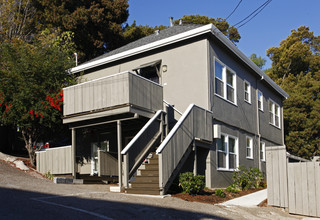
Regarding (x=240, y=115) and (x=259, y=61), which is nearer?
(x=240, y=115)

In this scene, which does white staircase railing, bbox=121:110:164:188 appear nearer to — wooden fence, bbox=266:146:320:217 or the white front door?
wooden fence, bbox=266:146:320:217

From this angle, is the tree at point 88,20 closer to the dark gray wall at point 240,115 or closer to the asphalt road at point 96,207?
the dark gray wall at point 240,115

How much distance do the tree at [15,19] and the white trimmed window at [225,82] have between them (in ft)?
48.3

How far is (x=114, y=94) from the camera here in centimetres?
1236

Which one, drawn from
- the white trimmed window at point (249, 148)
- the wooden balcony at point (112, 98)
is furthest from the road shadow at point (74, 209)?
the white trimmed window at point (249, 148)

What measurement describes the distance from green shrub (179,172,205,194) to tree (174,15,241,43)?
108 feet

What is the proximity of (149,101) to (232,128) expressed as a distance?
5.19m

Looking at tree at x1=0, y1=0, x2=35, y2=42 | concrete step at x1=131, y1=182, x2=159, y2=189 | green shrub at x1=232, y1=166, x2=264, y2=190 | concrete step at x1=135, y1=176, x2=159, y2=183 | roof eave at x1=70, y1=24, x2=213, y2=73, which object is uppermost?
tree at x1=0, y1=0, x2=35, y2=42

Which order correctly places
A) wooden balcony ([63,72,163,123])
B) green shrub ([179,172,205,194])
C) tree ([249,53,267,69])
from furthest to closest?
tree ([249,53,267,69]), wooden balcony ([63,72,163,123]), green shrub ([179,172,205,194])

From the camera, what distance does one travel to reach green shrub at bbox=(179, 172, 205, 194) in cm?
1075

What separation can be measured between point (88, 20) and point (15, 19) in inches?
262

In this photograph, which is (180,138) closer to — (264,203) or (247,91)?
(264,203)

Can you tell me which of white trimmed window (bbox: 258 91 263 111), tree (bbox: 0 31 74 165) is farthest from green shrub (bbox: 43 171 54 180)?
white trimmed window (bbox: 258 91 263 111)

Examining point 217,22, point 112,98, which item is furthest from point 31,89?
point 217,22
